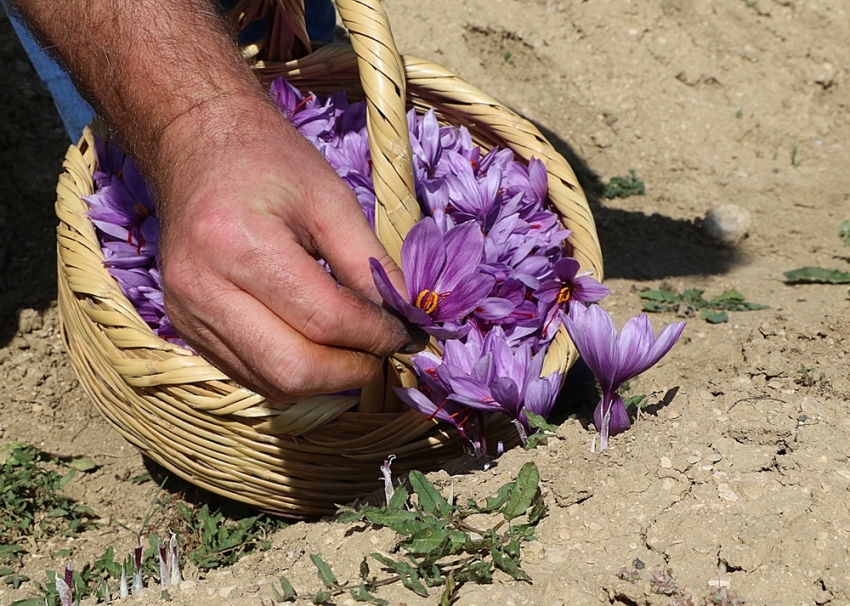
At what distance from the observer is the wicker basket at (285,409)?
1549mm

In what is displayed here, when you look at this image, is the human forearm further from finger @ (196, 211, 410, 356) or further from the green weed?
the green weed

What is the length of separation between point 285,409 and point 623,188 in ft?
7.61

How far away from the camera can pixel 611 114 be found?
3.88 metres

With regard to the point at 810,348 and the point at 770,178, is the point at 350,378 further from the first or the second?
the point at 770,178

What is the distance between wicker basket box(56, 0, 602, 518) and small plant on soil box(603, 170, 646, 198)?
6.04 feet

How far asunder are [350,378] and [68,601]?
0.51 m

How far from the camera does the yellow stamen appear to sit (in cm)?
135

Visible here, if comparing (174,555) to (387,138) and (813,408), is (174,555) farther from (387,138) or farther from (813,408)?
(813,408)

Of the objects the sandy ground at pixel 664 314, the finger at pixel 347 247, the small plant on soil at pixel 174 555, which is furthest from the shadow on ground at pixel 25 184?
the finger at pixel 347 247

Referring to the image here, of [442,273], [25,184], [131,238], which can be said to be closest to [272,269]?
[442,273]

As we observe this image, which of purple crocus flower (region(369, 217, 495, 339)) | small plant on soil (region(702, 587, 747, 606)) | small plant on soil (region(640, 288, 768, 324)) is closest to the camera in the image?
small plant on soil (region(702, 587, 747, 606))

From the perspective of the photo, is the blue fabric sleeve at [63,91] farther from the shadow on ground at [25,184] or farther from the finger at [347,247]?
the finger at [347,247]

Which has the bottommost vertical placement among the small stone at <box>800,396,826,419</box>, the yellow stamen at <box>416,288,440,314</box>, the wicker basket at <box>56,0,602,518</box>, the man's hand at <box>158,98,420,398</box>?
the wicker basket at <box>56,0,602,518</box>

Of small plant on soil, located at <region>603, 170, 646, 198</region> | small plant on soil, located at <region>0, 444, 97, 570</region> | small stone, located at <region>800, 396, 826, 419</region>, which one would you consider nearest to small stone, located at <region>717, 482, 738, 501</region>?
small stone, located at <region>800, 396, 826, 419</region>
